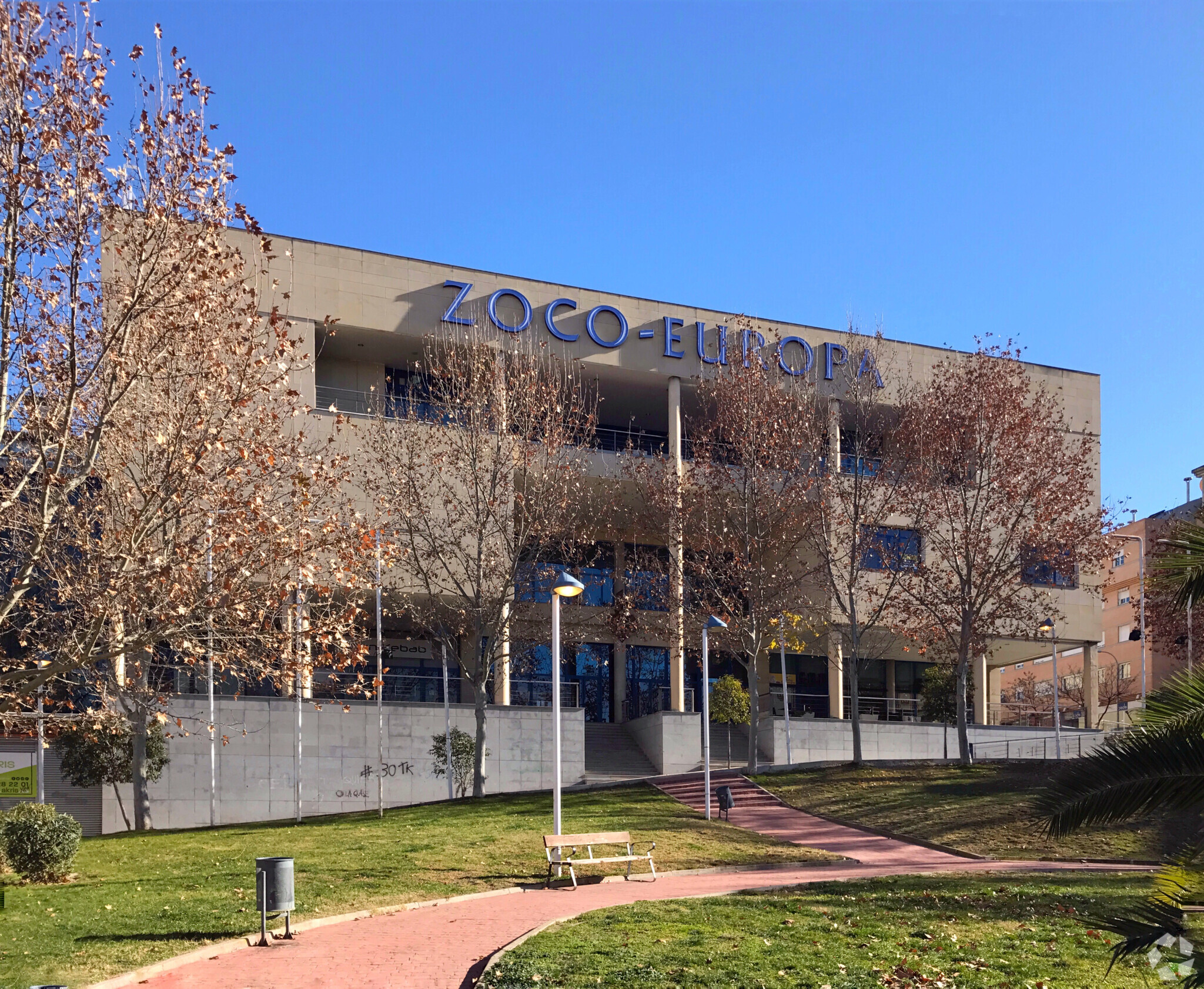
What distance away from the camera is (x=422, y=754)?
32.8 metres

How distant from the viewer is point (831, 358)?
42438 mm

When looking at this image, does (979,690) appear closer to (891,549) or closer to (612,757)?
(891,549)

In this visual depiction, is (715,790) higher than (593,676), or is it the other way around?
(593,676)

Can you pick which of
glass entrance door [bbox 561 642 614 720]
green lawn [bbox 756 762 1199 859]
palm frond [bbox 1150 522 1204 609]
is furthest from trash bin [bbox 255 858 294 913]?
glass entrance door [bbox 561 642 614 720]

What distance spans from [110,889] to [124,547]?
713cm

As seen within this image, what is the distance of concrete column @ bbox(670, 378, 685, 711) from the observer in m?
34.1

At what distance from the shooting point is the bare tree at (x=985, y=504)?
32.3 meters

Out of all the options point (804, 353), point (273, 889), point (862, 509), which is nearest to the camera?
point (273, 889)

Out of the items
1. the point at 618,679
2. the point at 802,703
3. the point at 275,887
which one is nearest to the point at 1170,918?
the point at 275,887

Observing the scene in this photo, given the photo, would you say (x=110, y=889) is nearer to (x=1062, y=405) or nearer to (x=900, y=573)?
(x=900, y=573)

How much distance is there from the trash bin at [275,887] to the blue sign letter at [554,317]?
28.1 meters

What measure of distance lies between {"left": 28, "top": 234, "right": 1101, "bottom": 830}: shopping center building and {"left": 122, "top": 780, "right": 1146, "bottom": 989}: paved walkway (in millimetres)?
13900

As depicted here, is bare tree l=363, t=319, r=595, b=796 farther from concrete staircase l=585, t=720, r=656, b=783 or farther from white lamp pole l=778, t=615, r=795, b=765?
white lamp pole l=778, t=615, r=795, b=765

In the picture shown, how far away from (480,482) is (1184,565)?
78.0ft
